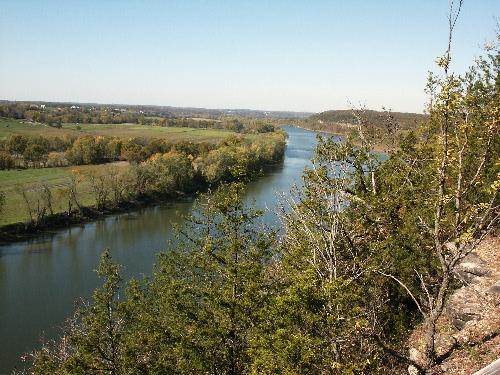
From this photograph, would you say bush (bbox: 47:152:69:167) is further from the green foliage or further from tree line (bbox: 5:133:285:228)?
the green foliage

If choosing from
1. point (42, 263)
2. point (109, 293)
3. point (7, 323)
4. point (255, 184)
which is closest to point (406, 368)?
point (109, 293)

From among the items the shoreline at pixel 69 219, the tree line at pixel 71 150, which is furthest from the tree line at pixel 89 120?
the shoreline at pixel 69 219

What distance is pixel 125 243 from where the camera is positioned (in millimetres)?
35469

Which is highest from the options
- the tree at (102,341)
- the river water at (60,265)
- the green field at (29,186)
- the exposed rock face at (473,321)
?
the exposed rock face at (473,321)

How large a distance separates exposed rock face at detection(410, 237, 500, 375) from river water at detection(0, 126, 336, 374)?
623 centimetres

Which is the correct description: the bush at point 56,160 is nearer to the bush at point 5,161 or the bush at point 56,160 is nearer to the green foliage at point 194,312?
the bush at point 5,161

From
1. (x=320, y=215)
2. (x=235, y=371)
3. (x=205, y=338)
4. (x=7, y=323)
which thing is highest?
(x=320, y=215)

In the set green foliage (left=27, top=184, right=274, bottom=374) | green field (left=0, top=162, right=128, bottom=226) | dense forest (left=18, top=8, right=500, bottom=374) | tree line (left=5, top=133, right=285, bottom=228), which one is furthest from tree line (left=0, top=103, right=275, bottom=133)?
Result: dense forest (left=18, top=8, right=500, bottom=374)

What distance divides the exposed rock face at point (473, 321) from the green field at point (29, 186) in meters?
36.9

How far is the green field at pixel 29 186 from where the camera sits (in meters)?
39.7

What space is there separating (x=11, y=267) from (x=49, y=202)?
35.0 feet

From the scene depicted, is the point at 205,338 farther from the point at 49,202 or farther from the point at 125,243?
the point at 49,202

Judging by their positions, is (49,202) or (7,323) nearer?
(7,323)

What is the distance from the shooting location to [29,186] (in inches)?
1907
